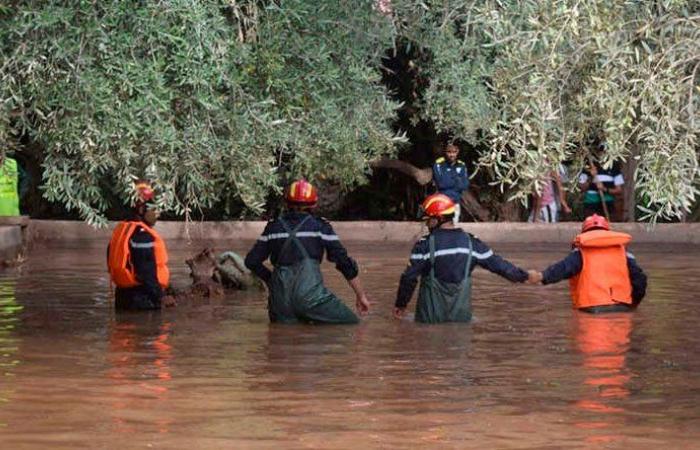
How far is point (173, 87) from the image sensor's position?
14672 millimetres

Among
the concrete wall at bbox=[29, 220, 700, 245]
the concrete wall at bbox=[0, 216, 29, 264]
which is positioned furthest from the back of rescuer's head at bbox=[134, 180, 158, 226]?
the concrete wall at bbox=[29, 220, 700, 245]

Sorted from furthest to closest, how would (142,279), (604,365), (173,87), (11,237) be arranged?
(11,237)
(142,279)
(173,87)
(604,365)

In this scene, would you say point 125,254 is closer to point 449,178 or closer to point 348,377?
point 348,377

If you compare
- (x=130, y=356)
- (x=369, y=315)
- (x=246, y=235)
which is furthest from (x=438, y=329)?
(x=246, y=235)

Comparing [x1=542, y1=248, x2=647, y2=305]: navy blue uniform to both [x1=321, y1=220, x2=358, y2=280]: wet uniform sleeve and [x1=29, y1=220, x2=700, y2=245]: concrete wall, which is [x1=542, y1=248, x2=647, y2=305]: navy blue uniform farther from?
[x1=29, y1=220, x2=700, y2=245]: concrete wall

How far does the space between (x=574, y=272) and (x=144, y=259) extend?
12.7ft

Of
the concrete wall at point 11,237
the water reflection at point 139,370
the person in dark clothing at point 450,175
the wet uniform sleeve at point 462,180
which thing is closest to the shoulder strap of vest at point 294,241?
the water reflection at point 139,370

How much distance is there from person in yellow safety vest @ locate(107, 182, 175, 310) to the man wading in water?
139 centimetres

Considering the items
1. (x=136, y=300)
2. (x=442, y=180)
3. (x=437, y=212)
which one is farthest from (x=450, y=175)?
(x=437, y=212)

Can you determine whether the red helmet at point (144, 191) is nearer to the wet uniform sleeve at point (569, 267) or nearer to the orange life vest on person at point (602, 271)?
the wet uniform sleeve at point (569, 267)

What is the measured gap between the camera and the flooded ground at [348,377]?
10.7 m

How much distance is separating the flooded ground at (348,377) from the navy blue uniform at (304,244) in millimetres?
566

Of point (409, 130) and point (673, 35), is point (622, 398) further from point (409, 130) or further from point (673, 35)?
point (409, 130)

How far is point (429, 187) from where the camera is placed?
32656mm
